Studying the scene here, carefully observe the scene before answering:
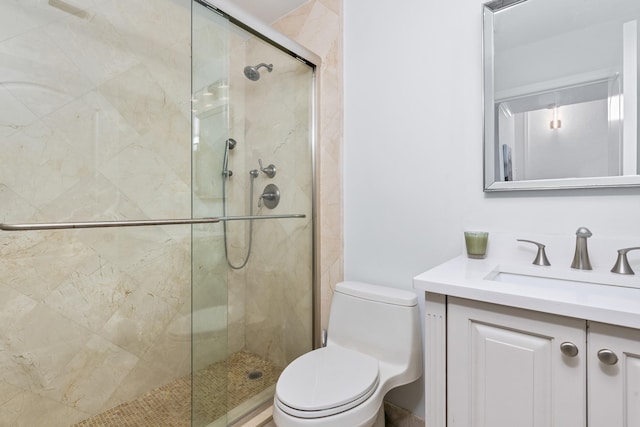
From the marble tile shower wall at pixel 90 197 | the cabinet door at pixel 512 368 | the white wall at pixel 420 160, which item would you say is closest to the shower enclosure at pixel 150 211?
the marble tile shower wall at pixel 90 197

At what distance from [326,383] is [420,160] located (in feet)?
3.28

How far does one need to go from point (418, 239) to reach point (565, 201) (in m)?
0.56

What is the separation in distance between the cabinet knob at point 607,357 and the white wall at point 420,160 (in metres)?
0.52

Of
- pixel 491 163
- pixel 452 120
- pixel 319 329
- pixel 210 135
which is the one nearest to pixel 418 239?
pixel 491 163

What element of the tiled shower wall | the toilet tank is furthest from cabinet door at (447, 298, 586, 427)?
the tiled shower wall

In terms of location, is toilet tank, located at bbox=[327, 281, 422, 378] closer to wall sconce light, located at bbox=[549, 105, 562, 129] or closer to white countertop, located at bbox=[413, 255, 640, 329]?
white countertop, located at bbox=[413, 255, 640, 329]

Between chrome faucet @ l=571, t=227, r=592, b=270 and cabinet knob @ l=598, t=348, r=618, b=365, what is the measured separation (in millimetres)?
464

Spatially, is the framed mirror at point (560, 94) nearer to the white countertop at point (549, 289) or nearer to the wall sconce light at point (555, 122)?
the wall sconce light at point (555, 122)

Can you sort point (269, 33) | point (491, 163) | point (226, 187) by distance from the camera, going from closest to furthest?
1. point (491, 163)
2. point (226, 187)
3. point (269, 33)

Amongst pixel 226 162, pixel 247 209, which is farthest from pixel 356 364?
pixel 226 162

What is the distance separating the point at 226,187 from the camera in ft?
4.54

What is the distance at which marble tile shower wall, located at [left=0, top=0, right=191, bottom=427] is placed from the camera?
1.30 meters

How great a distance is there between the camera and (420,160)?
1440mm

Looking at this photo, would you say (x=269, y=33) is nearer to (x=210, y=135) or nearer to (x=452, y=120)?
(x=210, y=135)
